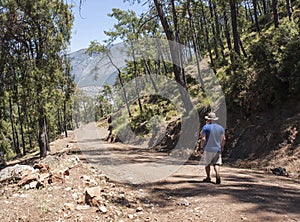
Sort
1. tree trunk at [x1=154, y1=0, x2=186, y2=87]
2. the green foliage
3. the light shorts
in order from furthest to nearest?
1. the green foliage
2. tree trunk at [x1=154, y1=0, x2=186, y2=87]
3. the light shorts

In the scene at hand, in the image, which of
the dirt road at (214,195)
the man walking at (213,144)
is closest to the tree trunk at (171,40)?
the dirt road at (214,195)

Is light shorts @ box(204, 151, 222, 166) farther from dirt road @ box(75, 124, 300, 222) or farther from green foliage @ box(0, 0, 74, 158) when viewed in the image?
green foliage @ box(0, 0, 74, 158)

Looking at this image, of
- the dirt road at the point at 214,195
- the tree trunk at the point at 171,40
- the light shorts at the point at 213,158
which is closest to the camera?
the dirt road at the point at 214,195

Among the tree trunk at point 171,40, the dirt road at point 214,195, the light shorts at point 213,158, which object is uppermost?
the tree trunk at point 171,40

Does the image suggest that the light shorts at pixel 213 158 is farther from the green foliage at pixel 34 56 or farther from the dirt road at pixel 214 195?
the green foliage at pixel 34 56

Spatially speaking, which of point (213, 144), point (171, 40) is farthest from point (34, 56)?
point (213, 144)

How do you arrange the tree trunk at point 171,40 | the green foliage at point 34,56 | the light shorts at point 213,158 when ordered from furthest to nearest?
1. the green foliage at point 34,56
2. the tree trunk at point 171,40
3. the light shorts at point 213,158

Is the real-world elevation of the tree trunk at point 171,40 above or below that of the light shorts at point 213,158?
above

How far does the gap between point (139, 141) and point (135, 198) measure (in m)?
18.0

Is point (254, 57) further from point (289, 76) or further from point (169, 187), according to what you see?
point (169, 187)

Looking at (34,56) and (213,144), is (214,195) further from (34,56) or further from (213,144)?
(34,56)

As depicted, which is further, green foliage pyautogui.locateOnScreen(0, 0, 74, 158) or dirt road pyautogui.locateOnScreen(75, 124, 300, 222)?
green foliage pyautogui.locateOnScreen(0, 0, 74, 158)

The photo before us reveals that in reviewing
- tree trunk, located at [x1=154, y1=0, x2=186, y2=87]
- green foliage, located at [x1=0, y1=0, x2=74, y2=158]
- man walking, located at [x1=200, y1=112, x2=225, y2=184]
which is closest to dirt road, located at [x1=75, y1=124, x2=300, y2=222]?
man walking, located at [x1=200, y1=112, x2=225, y2=184]

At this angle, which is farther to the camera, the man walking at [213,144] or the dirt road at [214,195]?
the man walking at [213,144]
